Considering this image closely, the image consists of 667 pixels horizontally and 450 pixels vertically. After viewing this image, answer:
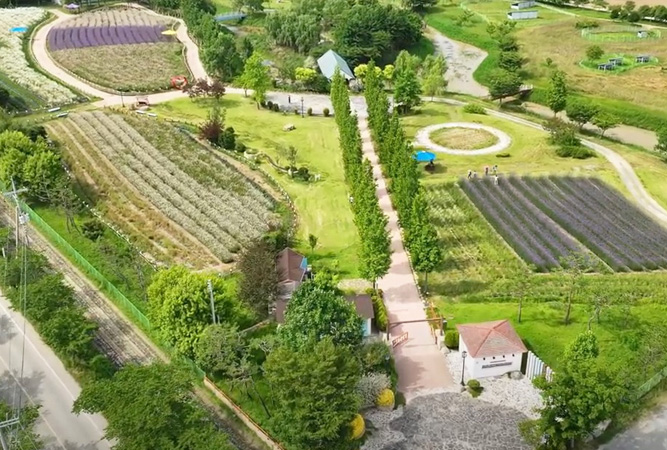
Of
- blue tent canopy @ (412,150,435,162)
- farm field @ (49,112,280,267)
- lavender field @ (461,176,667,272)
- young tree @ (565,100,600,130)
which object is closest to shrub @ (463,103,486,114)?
young tree @ (565,100,600,130)

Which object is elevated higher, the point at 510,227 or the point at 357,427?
the point at 510,227

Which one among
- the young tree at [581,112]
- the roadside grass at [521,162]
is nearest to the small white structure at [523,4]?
the young tree at [581,112]

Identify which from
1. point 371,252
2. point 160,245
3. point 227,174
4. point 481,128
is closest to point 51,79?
point 227,174

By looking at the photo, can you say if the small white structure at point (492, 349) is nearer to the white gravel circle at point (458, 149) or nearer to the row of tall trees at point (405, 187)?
the row of tall trees at point (405, 187)

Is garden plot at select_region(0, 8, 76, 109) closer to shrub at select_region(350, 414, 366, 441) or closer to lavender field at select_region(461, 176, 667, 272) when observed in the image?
lavender field at select_region(461, 176, 667, 272)

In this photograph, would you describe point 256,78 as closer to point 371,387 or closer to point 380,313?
point 380,313

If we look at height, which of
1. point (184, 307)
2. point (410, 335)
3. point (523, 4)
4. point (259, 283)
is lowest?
point (410, 335)

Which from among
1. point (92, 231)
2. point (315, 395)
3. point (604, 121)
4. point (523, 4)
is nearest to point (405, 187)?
point (315, 395)
